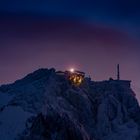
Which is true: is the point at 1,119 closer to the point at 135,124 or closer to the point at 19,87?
the point at 19,87

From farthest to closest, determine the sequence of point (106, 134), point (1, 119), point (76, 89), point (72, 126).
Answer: point (76, 89) → point (106, 134) → point (1, 119) → point (72, 126)

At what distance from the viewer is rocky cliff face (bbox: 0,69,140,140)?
498 ft

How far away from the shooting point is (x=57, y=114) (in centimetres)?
15388

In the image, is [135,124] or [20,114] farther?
[135,124]

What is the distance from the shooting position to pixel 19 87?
190 metres

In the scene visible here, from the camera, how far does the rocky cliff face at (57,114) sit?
151875 mm

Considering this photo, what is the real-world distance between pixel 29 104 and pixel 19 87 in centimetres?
1797

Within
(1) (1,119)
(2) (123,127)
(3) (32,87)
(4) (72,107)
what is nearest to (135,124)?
(2) (123,127)

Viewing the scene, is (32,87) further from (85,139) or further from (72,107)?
(85,139)

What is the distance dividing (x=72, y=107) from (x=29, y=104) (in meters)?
20.3

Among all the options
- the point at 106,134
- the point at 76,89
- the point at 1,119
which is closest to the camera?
the point at 1,119

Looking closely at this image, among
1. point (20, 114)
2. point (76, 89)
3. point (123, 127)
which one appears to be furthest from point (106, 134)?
point (20, 114)

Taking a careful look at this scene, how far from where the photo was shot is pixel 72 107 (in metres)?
189

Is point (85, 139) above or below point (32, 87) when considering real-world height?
below
